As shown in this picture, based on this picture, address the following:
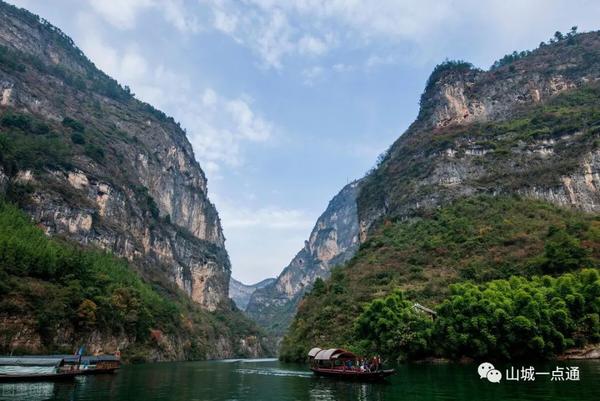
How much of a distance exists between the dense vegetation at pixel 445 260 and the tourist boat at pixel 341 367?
31.5 feet

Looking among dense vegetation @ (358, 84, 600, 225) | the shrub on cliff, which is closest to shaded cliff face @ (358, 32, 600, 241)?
dense vegetation @ (358, 84, 600, 225)

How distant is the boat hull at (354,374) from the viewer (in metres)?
27.3

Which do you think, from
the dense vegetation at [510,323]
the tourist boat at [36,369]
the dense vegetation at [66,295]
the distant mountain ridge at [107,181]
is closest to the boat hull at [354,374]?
the dense vegetation at [510,323]

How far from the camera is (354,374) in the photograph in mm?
29125

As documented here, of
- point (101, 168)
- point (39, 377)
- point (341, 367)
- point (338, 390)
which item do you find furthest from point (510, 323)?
point (101, 168)

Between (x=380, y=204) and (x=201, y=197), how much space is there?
81.1 meters

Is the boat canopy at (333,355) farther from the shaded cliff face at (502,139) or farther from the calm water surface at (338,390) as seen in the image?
the shaded cliff face at (502,139)

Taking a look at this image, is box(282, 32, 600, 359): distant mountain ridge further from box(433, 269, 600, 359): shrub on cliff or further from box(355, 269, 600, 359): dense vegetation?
box(433, 269, 600, 359): shrub on cliff

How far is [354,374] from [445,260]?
3480 centimetres

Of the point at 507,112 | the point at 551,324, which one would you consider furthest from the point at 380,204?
the point at 551,324

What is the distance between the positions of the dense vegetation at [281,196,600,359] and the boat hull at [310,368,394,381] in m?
11.4

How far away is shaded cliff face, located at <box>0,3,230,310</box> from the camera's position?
75.9 m

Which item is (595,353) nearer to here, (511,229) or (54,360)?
(511,229)

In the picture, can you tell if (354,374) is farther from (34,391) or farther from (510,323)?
(34,391)
